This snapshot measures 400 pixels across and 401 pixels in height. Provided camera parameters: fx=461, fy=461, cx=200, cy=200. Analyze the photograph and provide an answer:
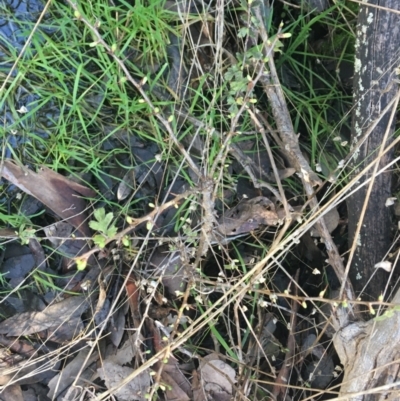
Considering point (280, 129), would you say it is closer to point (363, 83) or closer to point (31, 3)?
point (363, 83)

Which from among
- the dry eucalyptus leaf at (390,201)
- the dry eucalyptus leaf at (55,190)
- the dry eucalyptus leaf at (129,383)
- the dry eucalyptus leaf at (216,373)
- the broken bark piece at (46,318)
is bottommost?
the dry eucalyptus leaf at (129,383)

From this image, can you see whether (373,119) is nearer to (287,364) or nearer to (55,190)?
(287,364)

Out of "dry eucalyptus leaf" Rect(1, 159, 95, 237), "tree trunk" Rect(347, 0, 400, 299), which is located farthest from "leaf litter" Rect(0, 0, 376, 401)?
"tree trunk" Rect(347, 0, 400, 299)

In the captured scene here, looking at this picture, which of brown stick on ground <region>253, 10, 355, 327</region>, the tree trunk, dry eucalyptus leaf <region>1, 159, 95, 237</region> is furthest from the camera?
dry eucalyptus leaf <region>1, 159, 95, 237</region>

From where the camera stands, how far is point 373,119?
1101 millimetres

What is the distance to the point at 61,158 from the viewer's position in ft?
4.32

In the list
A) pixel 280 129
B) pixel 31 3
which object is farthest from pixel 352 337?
pixel 31 3

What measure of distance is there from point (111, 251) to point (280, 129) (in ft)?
1.89

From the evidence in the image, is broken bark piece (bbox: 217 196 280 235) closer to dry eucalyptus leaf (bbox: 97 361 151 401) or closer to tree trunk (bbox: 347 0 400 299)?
tree trunk (bbox: 347 0 400 299)

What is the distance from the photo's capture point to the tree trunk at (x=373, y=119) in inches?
41.1

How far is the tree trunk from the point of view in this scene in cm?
104

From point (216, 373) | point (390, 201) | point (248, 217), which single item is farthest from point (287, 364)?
point (390, 201)

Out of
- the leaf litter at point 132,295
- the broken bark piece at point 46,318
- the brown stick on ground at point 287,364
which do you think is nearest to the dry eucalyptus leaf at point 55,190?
the leaf litter at point 132,295

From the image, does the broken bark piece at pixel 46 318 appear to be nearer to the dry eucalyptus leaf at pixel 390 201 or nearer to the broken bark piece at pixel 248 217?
the broken bark piece at pixel 248 217
